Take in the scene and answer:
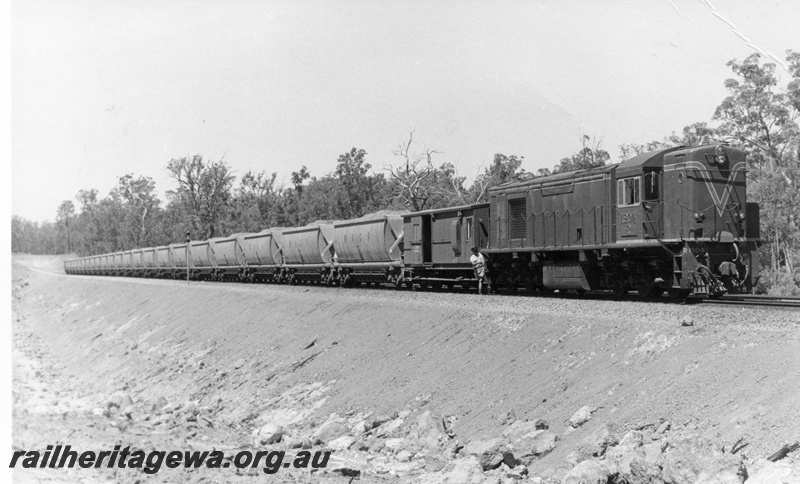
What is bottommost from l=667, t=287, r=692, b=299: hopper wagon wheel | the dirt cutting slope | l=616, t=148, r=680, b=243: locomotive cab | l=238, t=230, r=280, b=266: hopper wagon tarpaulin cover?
the dirt cutting slope

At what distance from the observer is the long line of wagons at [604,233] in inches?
696

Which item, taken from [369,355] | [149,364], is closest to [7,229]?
[369,355]

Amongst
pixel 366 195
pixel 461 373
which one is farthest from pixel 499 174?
pixel 461 373

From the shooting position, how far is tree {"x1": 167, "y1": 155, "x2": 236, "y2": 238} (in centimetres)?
8288

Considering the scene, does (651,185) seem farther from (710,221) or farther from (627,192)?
(710,221)

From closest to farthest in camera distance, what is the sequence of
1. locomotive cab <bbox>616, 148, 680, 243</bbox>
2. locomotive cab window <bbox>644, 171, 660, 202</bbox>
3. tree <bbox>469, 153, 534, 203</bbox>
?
1. locomotive cab <bbox>616, 148, 680, 243</bbox>
2. locomotive cab window <bbox>644, 171, 660, 202</bbox>
3. tree <bbox>469, 153, 534, 203</bbox>

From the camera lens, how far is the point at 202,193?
3349 inches

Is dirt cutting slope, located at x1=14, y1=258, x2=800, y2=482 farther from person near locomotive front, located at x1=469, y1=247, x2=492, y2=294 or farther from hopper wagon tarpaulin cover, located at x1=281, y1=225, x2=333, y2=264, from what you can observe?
hopper wagon tarpaulin cover, located at x1=281, y1=225, x2=333, y2=264

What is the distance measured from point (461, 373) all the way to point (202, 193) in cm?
7470

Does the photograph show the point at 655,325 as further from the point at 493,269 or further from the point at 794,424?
the point at 493,269

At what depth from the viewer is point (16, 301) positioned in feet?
229

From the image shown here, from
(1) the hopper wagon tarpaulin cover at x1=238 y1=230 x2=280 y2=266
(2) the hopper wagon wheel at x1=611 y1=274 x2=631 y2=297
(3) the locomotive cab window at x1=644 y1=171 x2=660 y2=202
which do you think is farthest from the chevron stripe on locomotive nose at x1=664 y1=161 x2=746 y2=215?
(1) the hopper wagon tarpaulin cover at x1=238 y1=230 x2=280 y2=266

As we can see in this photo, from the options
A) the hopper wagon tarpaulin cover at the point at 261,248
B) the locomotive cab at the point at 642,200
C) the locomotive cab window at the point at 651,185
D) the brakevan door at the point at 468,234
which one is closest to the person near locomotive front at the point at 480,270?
the brakevan door at the point at 468,234

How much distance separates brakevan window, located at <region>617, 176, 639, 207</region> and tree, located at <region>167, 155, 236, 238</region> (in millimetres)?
68813
